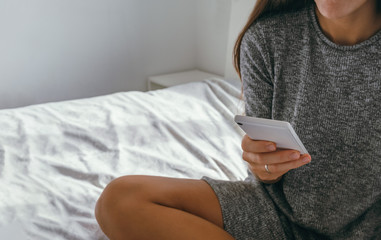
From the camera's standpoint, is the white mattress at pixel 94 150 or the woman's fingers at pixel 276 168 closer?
the woman's fingers at pixel 276 168

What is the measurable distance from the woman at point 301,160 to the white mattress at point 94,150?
20cm

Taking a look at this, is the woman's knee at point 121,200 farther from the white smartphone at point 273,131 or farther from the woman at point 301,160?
the white smartphone at point 273,131

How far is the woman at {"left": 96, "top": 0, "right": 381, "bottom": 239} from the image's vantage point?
2.45ft

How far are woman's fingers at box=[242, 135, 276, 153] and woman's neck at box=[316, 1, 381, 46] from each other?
27cm

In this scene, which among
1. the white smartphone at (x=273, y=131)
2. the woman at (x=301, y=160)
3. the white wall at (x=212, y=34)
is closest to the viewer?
the white smartphone at (x=273, y=131)

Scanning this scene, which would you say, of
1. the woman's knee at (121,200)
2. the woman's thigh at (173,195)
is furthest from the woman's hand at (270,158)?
the woman's knee at (121,200)

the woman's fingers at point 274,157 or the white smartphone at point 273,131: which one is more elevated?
the white smartphone at point 273,131

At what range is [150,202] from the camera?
77 centimetres

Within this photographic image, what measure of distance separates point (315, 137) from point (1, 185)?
0.78 meters

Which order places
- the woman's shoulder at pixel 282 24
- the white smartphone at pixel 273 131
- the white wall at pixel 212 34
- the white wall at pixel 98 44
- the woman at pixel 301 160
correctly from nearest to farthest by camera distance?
the white smartphone at pixel 273 131 → the woman at pixel 301 160 → the woman's shoulder at pixel 282 24 → the white wall at pixel 98 44 → the white wall at pixel 212 34

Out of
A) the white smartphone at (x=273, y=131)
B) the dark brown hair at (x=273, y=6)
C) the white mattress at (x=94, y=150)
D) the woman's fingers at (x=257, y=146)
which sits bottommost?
the white mattress at (x=94, y=150)

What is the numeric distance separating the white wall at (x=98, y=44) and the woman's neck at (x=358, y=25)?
154 centimetres

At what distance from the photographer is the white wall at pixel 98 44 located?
202cm

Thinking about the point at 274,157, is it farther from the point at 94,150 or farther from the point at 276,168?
the point at 94,150
